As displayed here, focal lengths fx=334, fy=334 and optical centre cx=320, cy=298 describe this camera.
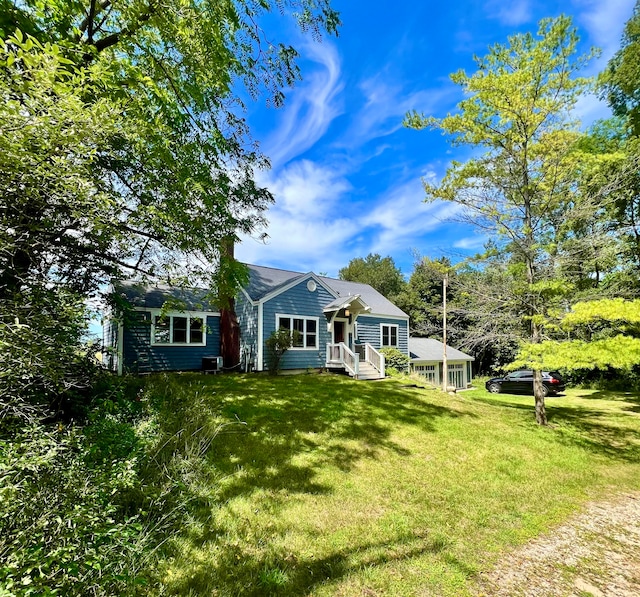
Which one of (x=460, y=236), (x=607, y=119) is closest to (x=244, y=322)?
(x=460, y=236)

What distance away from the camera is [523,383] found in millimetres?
20812

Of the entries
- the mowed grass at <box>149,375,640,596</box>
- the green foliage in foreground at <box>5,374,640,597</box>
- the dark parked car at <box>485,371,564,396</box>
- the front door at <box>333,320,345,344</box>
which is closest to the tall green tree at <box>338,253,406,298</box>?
the dark parked car at <box>485,371,564,396</box>

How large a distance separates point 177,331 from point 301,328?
545 cm

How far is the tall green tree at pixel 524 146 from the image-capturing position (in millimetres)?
8078

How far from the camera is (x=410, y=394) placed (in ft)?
36.1

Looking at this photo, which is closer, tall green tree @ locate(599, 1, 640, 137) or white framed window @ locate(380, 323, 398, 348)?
tall green tree @ locate(599, 1, 640, 137)

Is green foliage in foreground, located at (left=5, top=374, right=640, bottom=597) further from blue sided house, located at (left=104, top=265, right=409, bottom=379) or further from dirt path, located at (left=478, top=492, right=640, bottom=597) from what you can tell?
blue sided house, located at (left=104, top=265, right=409, bottom=379)

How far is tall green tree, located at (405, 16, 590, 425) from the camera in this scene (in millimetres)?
8078

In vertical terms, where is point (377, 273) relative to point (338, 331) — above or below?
above

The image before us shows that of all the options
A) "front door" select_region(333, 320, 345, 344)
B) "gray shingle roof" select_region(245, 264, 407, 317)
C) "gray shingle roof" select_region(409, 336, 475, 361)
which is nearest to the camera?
"gray shingle roof" select_region(245, 264, 407, 317)

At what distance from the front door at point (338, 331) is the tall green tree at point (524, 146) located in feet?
29.4

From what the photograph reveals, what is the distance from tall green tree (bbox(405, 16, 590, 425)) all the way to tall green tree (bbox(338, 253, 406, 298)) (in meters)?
27.7

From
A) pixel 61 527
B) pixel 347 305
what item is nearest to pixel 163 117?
pixel 61 527

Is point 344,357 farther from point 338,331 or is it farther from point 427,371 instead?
point 427,371
